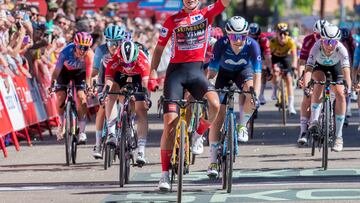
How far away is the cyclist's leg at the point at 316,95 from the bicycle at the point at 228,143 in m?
3.62

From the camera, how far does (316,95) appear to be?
18.6m

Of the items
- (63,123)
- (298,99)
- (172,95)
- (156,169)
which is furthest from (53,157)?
(298,99)

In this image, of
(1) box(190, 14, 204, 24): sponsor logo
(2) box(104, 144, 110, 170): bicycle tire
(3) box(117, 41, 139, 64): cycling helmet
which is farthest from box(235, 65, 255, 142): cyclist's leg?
(1) box(190, 14, 204, 24): sponsor logo

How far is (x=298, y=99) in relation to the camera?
36.3m

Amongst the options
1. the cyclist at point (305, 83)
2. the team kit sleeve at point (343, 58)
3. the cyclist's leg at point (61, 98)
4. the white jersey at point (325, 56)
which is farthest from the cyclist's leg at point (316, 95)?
the cyclist's leg at point (61, 98)

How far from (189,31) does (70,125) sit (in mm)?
4454

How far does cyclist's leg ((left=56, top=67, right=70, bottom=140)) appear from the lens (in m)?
18.9

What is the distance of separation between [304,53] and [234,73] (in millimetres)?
3865

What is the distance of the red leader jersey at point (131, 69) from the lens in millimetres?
16281

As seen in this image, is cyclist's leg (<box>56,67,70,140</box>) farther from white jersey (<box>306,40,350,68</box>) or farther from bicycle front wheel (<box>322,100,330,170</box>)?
bicycle front wheel (<box>322,100,330,170</box>)

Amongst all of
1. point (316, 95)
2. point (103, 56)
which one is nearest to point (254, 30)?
point (316, 95)

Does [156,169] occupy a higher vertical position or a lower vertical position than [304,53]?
lower

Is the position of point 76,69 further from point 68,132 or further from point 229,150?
point 229,150

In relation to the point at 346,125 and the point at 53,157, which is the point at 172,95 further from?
the point at 346,125
